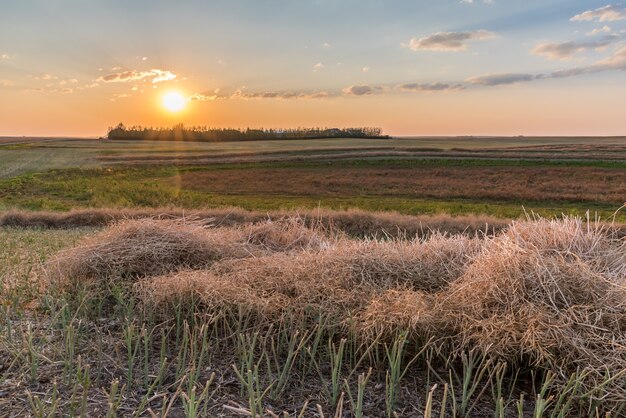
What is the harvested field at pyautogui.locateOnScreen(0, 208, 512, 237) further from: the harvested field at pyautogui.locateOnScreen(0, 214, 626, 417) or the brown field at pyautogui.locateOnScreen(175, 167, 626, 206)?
the brown field at pyautogui.locateOnScreen(175, 167, 626, 206)

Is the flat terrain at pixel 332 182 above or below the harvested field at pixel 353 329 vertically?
below

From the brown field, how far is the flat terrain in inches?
2.6

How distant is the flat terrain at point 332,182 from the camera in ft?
73.5

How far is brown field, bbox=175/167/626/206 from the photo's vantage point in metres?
25.8

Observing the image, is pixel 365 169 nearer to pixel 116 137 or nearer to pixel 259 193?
pixel 259 193

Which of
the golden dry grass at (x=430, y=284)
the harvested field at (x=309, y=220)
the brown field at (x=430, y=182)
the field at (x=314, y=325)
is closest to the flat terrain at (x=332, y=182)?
the brown field at (x=430, y=182)

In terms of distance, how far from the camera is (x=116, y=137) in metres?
97.4

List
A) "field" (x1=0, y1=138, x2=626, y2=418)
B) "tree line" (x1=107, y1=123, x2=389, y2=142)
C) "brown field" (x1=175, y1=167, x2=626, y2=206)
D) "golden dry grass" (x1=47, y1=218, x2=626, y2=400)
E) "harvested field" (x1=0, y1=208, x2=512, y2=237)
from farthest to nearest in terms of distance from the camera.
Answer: "tree line" (x1=107, y1=123, x2=389, y2=142), "brown field" (x1=175, y1=167, x2=626, y2=206), "harvested field" (x1=0, y1=208, x2=512, y2=237), "golden dry grass" (x1=47, y1=218, x2=626, y2=400), "field" (x1=0, y1=138, x2=626, y2=418)

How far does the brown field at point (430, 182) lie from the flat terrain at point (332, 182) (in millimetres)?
65

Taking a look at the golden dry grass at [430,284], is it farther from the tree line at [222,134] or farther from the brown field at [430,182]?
the tree line at [222,134]

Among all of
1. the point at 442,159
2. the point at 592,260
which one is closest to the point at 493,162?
the point at 442,159

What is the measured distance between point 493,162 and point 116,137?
78.7 meters

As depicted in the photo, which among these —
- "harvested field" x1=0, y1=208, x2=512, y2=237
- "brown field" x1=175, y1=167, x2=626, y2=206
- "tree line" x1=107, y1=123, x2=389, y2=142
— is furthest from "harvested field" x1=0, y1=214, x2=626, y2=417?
"tree line" x1=107, y1=123, x2=389, y2=142

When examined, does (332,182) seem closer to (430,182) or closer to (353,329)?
(430,182)
